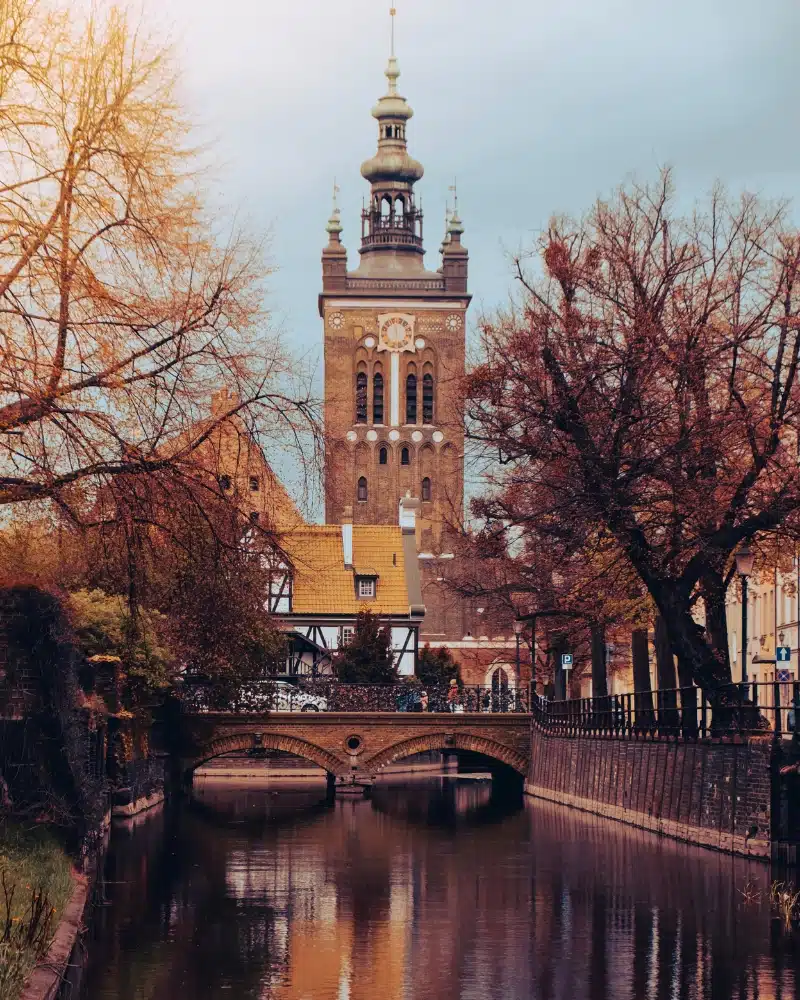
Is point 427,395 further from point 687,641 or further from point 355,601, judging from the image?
point 687,641

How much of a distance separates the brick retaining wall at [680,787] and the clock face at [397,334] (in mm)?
79446

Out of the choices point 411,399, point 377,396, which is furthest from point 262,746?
point 411,399

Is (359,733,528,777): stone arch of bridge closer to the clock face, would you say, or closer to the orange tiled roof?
the orange tiled roof

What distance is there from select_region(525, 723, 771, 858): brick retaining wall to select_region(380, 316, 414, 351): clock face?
261ft

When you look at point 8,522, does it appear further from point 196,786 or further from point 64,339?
point 196,786

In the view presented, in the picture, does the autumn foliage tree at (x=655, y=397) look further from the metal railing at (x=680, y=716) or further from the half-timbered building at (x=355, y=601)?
the half-timbered building at (x=355, y=601)

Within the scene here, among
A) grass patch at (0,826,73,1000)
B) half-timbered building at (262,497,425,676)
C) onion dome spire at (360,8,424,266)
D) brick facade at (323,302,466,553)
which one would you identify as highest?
onion dome spire at (360,8,424,266)

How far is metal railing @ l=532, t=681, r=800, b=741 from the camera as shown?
31828 mm

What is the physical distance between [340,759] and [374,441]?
69.7m

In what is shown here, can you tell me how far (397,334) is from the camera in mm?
129750

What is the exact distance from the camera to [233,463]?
60.9 feet

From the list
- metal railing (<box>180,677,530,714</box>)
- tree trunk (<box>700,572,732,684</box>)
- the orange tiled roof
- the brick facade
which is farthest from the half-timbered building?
the brick facade

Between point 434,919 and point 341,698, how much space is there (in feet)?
119

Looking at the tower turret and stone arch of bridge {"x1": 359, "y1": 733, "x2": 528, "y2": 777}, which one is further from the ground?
the tower turret
